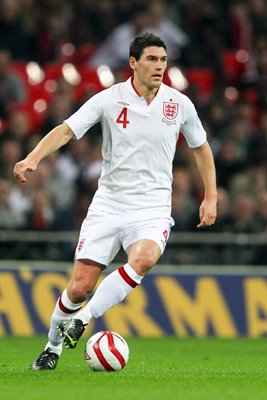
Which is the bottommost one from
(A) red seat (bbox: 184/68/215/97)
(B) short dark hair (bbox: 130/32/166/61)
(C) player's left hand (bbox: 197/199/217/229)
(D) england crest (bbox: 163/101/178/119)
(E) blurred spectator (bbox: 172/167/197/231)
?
(E) blurred spectator (bbox: 172/167/197/231)

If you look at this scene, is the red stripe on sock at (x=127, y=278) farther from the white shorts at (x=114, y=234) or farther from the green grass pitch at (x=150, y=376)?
the green grass pitch at (x=150, y=376)

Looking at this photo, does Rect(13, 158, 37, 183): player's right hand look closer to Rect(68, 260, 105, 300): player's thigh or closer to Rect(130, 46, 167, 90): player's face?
Rect(68, 260, 105, 300): player's thigh

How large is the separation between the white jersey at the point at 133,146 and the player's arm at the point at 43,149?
0.10m

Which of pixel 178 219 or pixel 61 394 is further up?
pixel 61 394

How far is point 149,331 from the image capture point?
1567cm

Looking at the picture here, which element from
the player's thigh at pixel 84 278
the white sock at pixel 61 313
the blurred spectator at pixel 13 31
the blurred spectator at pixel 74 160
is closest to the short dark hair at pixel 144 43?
the player's thigh at pixel 84 278

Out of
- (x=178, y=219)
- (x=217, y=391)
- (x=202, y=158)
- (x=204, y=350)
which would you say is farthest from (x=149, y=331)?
(x=217, y=391)

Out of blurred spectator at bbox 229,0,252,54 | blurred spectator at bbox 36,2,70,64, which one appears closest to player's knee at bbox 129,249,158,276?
blurred spectator at bbox 36,2,70,64

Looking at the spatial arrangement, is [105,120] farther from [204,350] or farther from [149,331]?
[149,331]

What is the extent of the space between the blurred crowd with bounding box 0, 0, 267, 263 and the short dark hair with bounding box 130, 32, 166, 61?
643 centimetres

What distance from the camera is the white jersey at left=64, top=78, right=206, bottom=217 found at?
942 cm

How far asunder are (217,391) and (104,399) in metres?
0.95

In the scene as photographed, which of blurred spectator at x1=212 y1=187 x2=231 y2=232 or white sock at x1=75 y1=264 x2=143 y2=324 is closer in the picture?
white sock at x1=75 y1=264 x2=143 y2=324

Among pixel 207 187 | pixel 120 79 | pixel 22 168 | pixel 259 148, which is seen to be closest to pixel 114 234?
pixel 207 187
